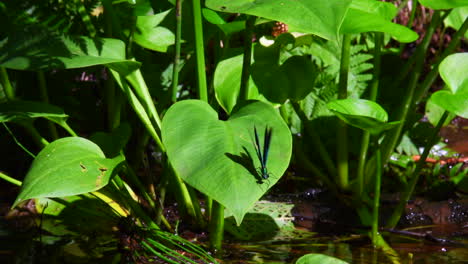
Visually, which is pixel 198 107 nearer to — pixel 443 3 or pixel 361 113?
pixel 361 113

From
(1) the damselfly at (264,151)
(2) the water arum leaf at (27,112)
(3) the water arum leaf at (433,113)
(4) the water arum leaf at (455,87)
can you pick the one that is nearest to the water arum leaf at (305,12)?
(1) the damselfly at (264,151)

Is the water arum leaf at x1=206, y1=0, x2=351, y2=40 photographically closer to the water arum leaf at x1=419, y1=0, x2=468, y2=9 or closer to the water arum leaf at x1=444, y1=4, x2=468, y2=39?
the water arum leaf at x1=419, y1=0, x2=468, y2=9

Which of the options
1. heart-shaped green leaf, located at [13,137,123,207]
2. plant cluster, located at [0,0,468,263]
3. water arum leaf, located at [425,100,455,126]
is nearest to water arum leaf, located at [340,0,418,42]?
plant cluster, located at [0,0,468,263]

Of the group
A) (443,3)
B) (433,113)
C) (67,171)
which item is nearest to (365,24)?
(443,3)

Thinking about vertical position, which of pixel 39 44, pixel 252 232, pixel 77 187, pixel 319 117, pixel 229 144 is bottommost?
pixel 252 232

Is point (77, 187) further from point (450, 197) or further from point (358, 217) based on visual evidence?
point (450, 197)

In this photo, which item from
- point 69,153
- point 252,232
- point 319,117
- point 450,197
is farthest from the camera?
point 319,117

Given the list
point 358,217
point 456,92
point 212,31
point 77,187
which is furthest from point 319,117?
point 77,187
